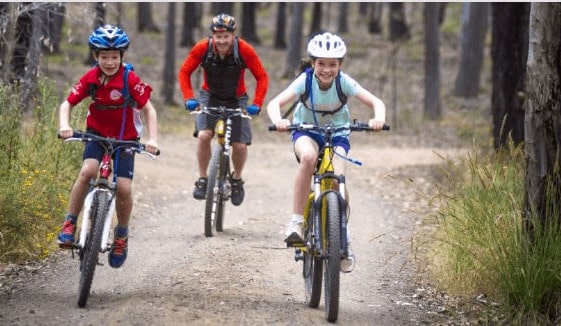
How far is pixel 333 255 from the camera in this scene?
699cm

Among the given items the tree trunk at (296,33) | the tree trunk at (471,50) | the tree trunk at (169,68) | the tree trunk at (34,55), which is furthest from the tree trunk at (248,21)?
the tree trunk at (34,55)

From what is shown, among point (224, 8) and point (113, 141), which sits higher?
point (224, 8)

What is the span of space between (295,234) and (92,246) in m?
1.51

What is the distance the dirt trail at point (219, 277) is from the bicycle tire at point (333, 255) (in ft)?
0.51

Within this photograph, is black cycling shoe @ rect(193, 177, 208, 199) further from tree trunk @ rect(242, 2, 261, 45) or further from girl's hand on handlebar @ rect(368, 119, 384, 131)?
tree trunk @ rect(242, 2, 261, 45)

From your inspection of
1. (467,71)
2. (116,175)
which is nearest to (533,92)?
(116,175)

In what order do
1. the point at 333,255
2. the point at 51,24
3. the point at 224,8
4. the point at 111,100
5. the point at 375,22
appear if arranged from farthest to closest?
the point at 375,22 → the point at 224,8 → the point at 51,24 → the point at 111,100 → the point at 333,255

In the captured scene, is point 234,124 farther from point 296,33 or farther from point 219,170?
point 296,33

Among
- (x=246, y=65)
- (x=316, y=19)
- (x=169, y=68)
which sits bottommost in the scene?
(x=246, y=65)

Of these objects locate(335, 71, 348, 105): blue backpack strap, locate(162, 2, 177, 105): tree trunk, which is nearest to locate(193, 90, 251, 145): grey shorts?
locate(335, 71, 348, 105): blue backpack strap

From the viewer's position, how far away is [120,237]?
8.16m

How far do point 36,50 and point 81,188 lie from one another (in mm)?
6456

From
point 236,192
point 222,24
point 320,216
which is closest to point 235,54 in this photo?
point 222,24

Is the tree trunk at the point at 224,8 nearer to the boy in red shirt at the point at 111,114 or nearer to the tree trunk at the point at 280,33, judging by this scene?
the tree trunk at the point at 280,33
